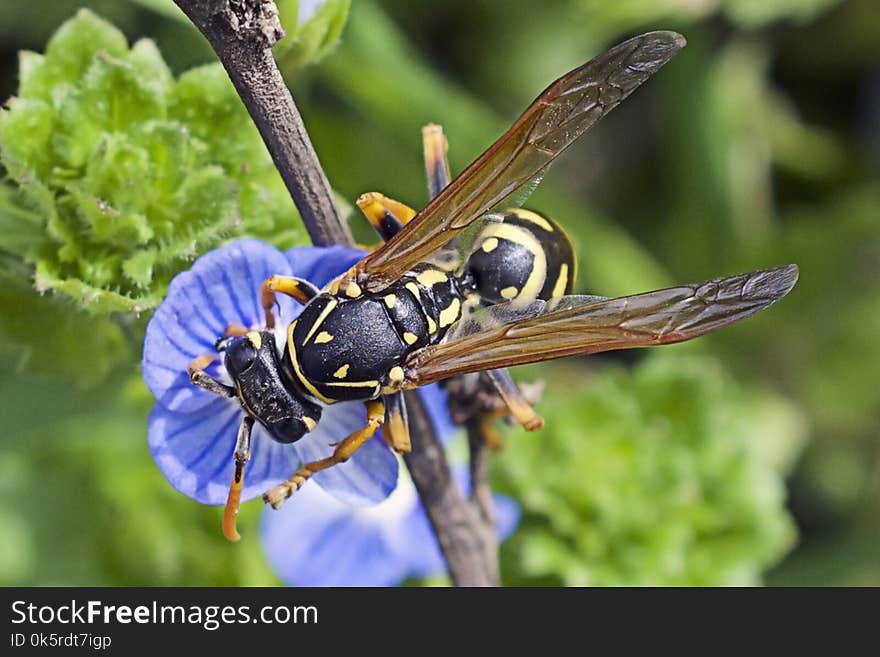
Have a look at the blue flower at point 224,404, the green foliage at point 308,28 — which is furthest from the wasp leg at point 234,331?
the green foliage at point 308,28

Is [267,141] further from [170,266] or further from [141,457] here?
[141,457]

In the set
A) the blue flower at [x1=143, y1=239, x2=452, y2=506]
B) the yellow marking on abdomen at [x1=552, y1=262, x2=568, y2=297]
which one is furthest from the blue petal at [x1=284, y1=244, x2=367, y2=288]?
the yellow marking on abdomen at [x1=552, y1=262, x2=568, y2=297]

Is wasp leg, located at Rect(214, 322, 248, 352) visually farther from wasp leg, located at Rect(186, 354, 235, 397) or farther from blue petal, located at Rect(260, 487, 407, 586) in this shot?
blue petal, located at Rect(260, 487, 407, 586)

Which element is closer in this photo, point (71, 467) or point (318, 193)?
point (318, 193)

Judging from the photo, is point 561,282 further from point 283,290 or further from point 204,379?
point 204,379

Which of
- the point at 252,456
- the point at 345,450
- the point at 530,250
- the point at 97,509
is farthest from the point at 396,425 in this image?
the point at 97,509
